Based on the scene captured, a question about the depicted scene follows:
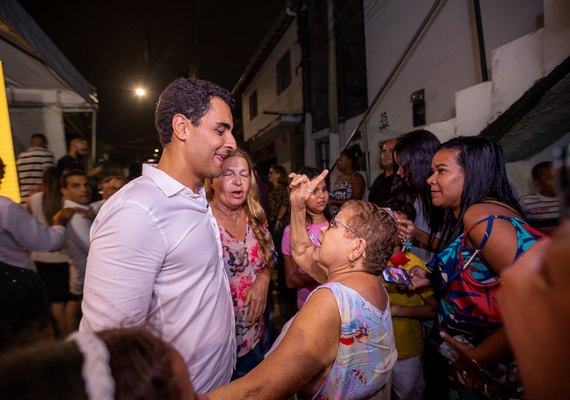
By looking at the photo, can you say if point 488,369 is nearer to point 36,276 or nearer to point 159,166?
point 159,166

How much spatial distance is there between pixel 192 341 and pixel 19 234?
7.99 feet

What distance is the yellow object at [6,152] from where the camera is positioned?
2.46 meters

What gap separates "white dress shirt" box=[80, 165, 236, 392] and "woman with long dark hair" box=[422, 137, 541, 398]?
1.34 m

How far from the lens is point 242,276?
8.36 ft

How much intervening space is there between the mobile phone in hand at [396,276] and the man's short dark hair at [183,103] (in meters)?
1.62

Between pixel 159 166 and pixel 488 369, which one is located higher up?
pixel 159 166

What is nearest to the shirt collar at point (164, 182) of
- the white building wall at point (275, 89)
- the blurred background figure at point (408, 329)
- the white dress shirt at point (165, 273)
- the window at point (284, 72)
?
the white dress shirt at point (165, 273)

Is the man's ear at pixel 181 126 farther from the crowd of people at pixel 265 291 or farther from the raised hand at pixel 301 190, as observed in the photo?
the raised hand at pixel 301 190

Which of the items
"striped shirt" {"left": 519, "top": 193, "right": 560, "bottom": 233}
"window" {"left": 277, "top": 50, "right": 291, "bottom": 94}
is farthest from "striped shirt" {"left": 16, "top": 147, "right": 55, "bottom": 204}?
"window" {"left": 277, "top": 50, "right": 291, "bottom": 94}

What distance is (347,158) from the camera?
216 inches

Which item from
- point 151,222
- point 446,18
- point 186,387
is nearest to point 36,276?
point 151,222

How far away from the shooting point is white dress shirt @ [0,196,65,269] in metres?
2.74

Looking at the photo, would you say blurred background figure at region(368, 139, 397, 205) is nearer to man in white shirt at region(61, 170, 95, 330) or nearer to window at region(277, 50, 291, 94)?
man in white shirt at region(61, 170, 95, 330)

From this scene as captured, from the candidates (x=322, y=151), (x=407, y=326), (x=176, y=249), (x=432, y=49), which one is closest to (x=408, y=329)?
(x=407, y=326)
